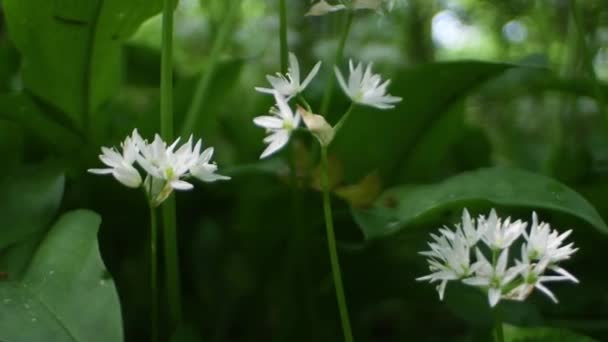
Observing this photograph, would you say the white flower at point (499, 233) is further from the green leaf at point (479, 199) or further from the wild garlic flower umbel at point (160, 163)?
the wild garlic flower umbel at point (160, 163)

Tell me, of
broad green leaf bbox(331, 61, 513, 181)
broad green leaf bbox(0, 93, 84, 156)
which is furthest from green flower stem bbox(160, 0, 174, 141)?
broad green leaf bbox(331, 61, 513, 181)

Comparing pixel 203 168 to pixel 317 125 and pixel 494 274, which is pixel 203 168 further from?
pixel 494 274

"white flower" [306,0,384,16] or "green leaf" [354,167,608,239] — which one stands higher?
"white flower" [306,0,384,16]

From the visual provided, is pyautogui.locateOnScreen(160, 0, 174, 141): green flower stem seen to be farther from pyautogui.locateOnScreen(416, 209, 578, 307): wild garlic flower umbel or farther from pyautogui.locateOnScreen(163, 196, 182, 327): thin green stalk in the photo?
pyautogui.locateOnScreen(416, 209, 578, 307): wild garlic flower umbel

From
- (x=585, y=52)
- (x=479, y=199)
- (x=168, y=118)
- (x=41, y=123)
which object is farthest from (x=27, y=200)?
(x=585, y=52)

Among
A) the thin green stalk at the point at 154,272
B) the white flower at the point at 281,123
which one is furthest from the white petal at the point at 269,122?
the thin green stalk at the point at 154,272

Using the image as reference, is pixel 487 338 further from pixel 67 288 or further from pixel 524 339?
pixel 67 288
